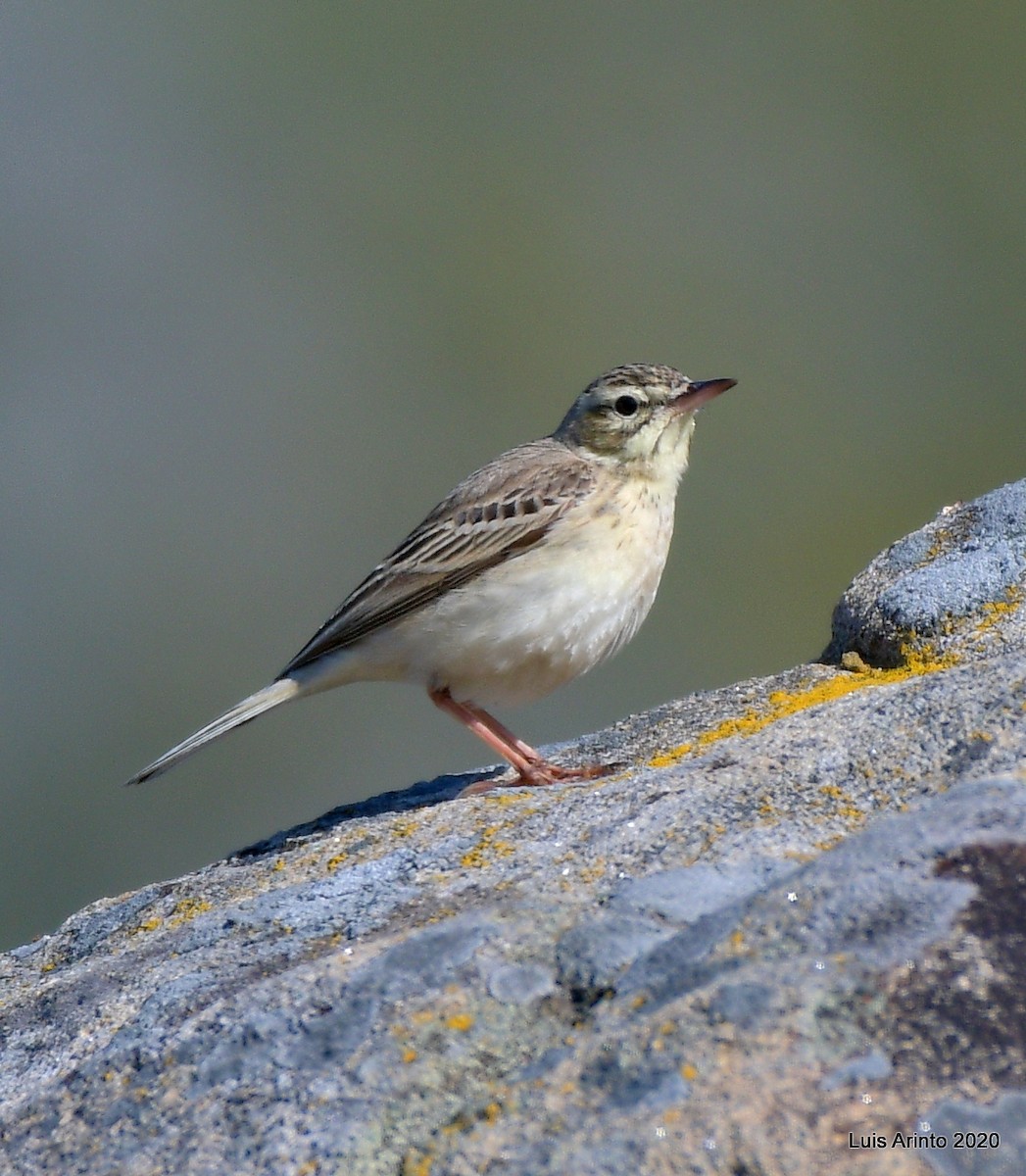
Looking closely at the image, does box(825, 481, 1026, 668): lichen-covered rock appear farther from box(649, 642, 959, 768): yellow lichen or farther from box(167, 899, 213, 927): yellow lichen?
box(167, 899, 213, 927): yellow lichen

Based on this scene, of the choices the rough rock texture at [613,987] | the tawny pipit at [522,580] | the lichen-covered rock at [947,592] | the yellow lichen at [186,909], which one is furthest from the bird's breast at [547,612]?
the yellow lichen at [186,909]

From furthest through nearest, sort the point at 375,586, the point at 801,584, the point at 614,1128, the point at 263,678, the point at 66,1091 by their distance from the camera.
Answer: the point at 801,584, the point at 263,678, the point at 375,586, the point at 66,1091, the point at 614,1128

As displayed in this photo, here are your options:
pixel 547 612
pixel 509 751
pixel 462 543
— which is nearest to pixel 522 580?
pixel 547 612

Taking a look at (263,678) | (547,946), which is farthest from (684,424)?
(263,678)

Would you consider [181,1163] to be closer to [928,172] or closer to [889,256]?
[889,256]

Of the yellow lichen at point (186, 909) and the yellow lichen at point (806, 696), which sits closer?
the yellow lichen at point (186, 909)

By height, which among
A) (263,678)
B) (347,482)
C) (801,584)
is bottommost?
(801,584)

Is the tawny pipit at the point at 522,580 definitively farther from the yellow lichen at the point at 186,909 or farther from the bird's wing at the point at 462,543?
the yellow lichen at the point at 186,909
